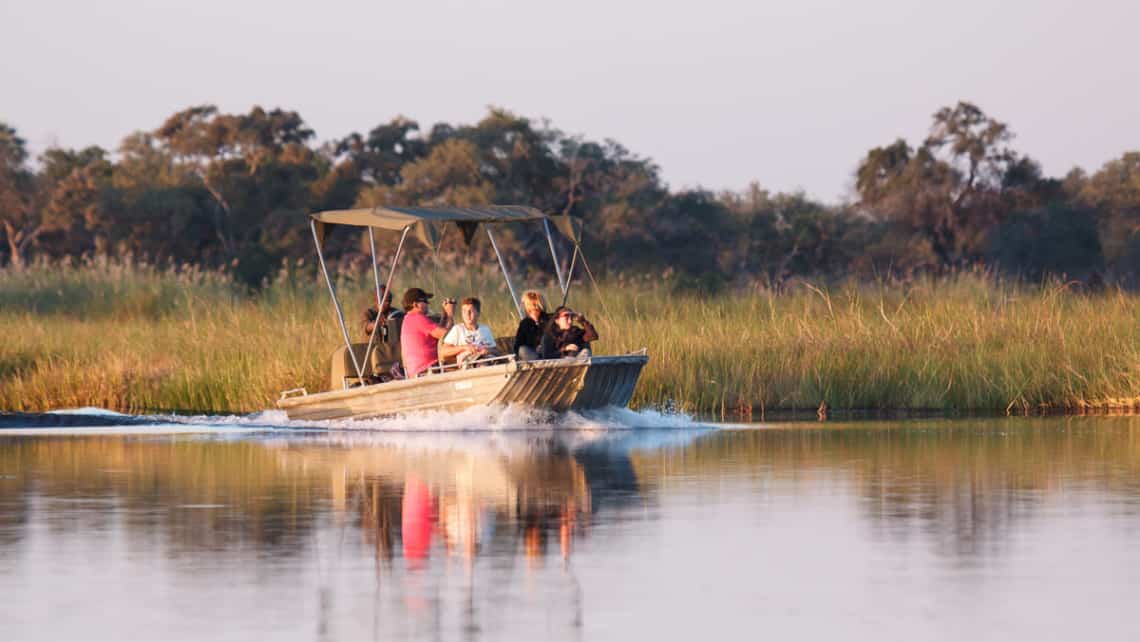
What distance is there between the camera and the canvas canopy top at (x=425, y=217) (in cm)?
2367

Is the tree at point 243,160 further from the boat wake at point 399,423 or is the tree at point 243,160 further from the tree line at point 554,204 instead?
the boat wake at point 399,423

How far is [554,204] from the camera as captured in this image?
220 ft

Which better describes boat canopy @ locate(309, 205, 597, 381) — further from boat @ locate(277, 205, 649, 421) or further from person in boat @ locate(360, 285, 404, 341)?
person in boat @ locate(360, 285, 404, 341)

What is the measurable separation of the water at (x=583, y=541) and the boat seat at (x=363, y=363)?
3841 millimetres

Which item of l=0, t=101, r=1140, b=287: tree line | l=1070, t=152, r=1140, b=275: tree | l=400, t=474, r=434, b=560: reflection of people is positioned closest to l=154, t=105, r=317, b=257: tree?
l=0, t=101, r=1140, b=287: tree line

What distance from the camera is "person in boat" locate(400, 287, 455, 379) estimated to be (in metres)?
24.3

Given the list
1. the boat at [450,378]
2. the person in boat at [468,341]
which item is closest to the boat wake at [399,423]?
the boat at [450,378]

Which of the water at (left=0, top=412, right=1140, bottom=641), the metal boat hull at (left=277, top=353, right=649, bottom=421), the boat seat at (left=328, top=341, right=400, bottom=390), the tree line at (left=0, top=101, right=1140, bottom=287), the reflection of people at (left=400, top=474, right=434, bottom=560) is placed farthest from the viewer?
the tree line at (left=0, top=101, right=1140, bottom=287)

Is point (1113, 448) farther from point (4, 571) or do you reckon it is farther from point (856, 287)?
point (856, 287)

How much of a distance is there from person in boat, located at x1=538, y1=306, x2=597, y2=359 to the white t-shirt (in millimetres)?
641

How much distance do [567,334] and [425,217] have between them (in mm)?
2004

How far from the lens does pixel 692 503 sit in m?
14.6

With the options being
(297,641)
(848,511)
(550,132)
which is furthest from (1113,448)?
(550,132)

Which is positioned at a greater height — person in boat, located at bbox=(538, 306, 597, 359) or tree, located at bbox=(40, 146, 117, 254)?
tree, located at bbox=(40, 146, 117, 254)
